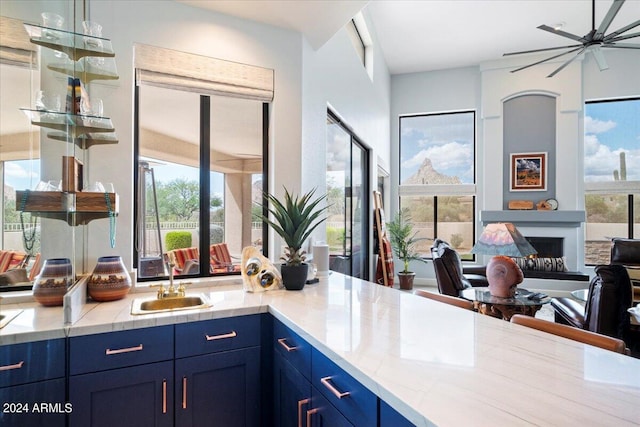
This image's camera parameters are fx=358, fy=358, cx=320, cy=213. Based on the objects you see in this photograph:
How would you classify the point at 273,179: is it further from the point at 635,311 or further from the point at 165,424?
the point at 635,311

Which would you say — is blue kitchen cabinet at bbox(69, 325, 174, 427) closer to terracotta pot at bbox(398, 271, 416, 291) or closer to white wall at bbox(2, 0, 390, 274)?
white wall at bbox(2, 0, 390, 274)

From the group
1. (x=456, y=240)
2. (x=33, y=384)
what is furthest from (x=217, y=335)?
(x=456, y=240)

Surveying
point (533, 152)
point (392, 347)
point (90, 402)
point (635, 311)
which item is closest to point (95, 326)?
point (90, 402)

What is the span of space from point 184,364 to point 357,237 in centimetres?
367

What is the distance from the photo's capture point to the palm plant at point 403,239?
6867 mm

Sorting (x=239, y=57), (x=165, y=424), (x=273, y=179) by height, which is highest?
(x=239, y=57)

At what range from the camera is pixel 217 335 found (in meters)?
1.89

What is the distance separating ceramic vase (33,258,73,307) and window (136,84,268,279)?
60 centimetres

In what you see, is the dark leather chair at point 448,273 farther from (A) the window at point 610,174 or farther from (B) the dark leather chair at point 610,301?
(A) the window at point 610,174

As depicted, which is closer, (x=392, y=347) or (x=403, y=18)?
(x=392, y=347)

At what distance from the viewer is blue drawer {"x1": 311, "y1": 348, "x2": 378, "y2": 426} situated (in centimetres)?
107

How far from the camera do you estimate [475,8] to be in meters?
5.16

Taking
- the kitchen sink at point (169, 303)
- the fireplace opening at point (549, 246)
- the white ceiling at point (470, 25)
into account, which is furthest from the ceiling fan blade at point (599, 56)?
the kitchen sink at point (169, 303)

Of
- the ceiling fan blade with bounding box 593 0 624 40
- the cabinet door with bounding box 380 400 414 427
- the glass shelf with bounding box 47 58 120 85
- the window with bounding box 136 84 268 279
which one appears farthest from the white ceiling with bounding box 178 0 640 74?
the cabinet door with bounding box 380 400 414 427
